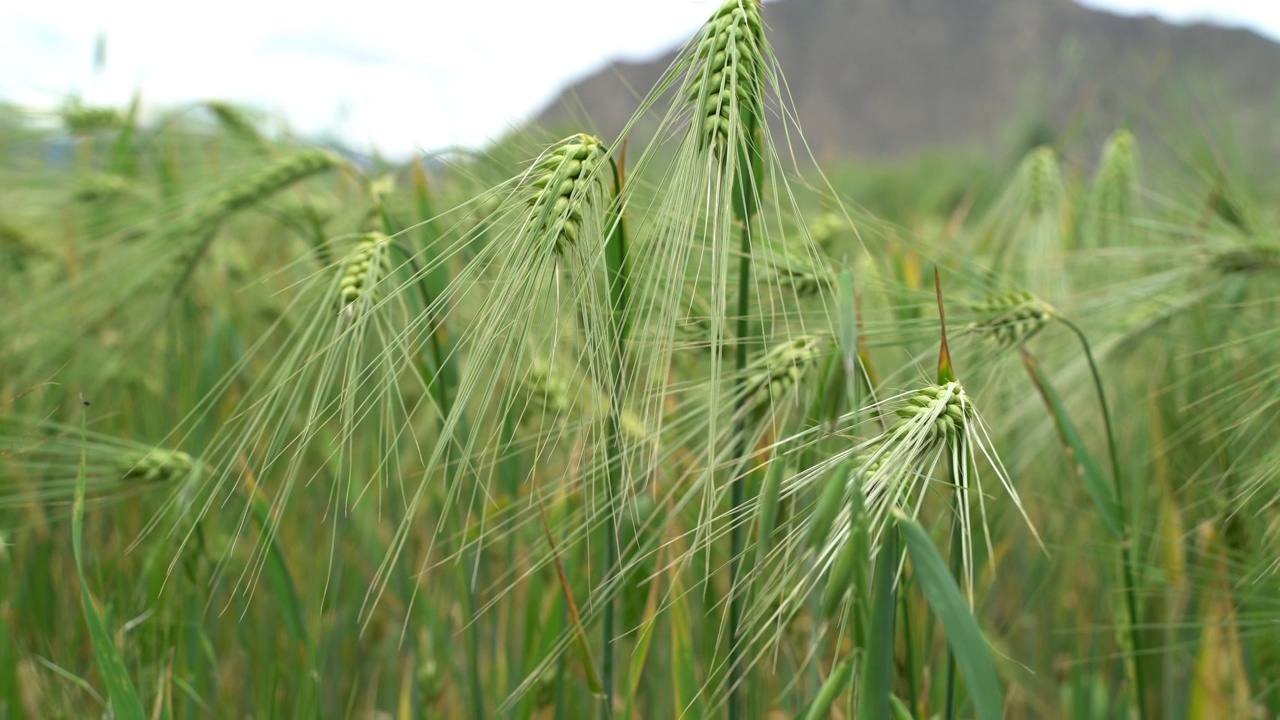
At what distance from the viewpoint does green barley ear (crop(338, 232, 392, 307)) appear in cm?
58

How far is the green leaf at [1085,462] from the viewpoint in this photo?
2.28 feet

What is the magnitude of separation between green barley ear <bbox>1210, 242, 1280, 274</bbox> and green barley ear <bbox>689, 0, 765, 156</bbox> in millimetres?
757

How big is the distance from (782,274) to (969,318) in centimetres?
17

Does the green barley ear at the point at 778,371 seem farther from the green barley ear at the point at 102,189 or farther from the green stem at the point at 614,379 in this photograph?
the green barley ear at the point at 102,189

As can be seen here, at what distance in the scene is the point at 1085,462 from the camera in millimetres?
698

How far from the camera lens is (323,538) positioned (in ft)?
4.05

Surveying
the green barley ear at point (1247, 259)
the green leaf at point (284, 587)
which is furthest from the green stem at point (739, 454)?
the green barley ear at point (1247, 259)

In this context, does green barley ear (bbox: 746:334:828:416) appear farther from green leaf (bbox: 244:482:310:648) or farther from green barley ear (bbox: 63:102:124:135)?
green barley ear (bbox: 63:102:124:135)

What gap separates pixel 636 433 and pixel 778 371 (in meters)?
0.14

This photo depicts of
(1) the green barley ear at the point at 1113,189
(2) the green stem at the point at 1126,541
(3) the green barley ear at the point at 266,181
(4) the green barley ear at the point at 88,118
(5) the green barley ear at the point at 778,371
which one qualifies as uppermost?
(4) the green barley ear at the point at 88,118

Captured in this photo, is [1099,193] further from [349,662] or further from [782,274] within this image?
[349,662]

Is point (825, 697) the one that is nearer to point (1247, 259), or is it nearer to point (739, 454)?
point (739, 454)

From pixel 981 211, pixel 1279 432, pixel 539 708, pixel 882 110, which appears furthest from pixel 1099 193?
pixel 882 110

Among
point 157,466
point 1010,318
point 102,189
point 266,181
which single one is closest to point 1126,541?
point 1010,318
